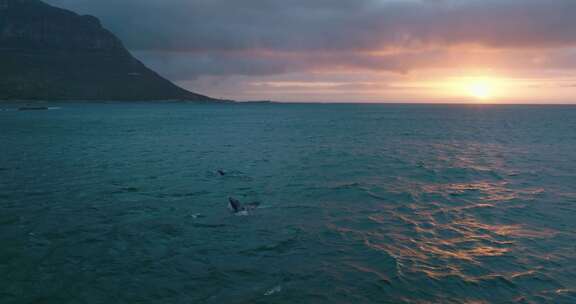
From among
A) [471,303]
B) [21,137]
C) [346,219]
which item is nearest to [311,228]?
[346,219]

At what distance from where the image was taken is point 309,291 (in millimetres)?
16141

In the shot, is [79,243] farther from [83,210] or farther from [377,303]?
[377,303]

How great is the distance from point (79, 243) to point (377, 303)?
15.5 m

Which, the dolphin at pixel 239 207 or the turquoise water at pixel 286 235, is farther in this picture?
the dolphin at pixel 239 207

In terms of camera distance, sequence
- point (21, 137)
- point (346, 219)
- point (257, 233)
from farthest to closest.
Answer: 1. point (21, 137)
2. point (346, 219)
3. point (257, 233)

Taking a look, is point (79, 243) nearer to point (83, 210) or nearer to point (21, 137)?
point (83, 210)

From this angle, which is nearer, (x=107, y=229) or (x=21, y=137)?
(x=107, y=229)

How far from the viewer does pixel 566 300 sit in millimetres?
15711

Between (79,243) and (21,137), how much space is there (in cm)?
7000

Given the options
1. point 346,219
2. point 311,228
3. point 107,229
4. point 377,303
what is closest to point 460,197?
point 346,219

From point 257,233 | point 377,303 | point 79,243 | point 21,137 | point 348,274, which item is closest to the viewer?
point 377,303

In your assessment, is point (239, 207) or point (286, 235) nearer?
point (286, 235)

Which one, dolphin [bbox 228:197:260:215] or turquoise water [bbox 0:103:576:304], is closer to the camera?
turquoise water [bbox 0:103:576:304]

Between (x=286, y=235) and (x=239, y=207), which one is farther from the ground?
→ (x=239, y=207)
